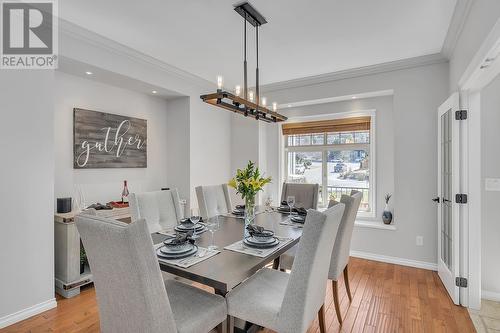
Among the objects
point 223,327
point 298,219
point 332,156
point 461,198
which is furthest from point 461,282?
point 332,156

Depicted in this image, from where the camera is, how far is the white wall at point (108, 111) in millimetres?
3062

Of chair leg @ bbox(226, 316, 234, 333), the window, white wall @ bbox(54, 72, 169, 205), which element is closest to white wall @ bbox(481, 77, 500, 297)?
the window

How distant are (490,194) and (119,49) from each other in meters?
4.10

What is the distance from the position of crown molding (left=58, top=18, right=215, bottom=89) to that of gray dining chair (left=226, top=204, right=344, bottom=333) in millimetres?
2771

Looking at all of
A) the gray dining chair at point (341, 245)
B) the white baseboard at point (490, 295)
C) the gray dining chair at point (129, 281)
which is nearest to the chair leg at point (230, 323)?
the gray dining chair at point (129, 281)

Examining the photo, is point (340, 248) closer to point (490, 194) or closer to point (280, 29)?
point (490, 194)

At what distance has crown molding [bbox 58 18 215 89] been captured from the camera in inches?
102

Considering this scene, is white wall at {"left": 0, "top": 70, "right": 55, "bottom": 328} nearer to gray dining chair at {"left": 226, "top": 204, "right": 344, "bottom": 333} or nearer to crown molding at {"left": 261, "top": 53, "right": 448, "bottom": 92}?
gray dining chair at {"left": 226, "top": 204, "right": 344, "bottom": 333}

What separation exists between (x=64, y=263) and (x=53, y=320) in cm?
55

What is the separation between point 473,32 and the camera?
2.11 m

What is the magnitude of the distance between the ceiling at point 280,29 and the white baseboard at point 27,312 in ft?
8.48

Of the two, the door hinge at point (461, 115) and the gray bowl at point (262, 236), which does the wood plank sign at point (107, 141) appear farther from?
the door hinge at point (461, 115)

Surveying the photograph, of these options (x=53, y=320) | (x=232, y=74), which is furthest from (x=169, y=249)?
(x=232, y=74)

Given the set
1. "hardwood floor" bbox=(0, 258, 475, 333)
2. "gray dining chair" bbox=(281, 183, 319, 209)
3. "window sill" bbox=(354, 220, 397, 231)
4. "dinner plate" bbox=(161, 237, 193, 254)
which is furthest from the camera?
"window sill" bbox=(354, 220, 397, 231)
